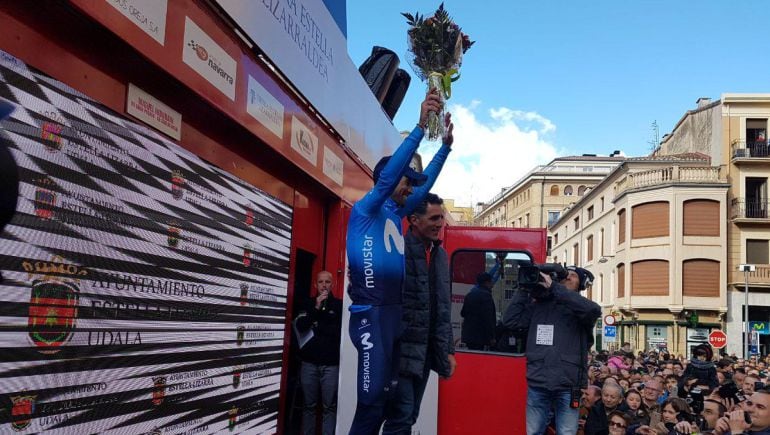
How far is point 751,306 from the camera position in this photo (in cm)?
3691

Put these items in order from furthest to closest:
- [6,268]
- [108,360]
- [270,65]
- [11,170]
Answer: [270,65] → [108,360] → [6,268] → [11,170]

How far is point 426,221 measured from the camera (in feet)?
12.5

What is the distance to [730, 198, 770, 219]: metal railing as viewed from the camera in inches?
→ 1471

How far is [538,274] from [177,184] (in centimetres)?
341

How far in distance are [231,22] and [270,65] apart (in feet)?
1.37

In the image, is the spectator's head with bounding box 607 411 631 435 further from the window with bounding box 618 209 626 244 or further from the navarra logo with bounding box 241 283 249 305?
the window with bounding box 618 209 626 244

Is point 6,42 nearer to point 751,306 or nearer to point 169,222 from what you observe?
point 169,222

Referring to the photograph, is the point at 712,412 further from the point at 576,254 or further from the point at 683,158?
the point at 576,254

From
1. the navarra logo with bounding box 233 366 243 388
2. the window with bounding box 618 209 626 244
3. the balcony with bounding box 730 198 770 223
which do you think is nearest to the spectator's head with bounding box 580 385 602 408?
the navarra logo with bounding box 233 366 243 388

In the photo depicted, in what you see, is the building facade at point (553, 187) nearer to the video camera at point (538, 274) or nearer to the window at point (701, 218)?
the window at point (701, 218)

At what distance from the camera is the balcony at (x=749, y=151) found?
124 ft

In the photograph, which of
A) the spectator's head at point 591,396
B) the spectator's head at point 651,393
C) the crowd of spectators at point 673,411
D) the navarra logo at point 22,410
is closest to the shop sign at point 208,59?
the navarra logo at point 22,410

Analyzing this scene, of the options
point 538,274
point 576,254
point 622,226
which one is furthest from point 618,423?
point 576,254

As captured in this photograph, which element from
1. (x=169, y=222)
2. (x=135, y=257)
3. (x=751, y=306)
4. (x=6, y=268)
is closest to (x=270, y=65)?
(x=169, y=222)
